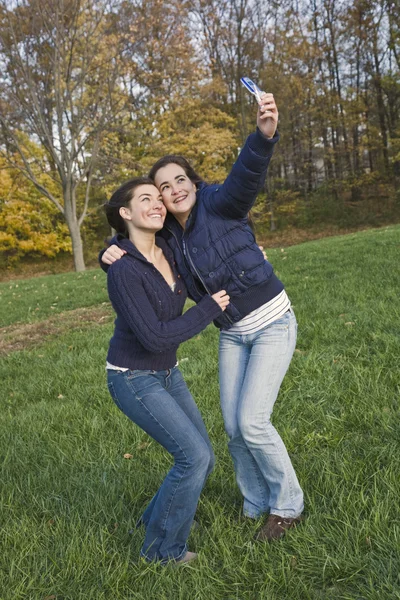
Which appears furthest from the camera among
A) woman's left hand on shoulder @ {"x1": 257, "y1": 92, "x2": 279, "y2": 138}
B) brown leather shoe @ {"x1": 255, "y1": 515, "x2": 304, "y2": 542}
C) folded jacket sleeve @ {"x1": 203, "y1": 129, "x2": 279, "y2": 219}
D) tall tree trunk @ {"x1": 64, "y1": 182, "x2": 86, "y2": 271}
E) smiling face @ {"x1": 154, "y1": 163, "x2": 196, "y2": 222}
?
tall tree trunk @ {"x1": 64, "y1": 182, "x2": 86, "y2": 271}

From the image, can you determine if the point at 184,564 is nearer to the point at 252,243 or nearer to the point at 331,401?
the point at 252,243

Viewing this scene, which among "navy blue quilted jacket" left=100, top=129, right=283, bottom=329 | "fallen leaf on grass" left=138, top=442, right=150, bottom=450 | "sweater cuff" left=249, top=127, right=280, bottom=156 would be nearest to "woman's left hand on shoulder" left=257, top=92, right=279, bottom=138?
"sweater cuff" left=249, top=127, right=280, bottom=156

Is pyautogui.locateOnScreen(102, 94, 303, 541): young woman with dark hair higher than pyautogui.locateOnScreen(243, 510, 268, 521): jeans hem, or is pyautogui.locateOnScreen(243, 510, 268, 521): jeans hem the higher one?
pyautogui.locateOnScreen(102, 94, 303, 541): young woman with dark hair

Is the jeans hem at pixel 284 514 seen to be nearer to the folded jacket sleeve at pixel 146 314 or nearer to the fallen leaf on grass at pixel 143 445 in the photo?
the folded jacket sleeve at pixel 146 314

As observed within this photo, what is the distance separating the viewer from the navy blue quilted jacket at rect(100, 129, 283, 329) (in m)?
2.52

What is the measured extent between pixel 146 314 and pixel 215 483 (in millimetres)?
1363

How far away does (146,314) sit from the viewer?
2.30 meters

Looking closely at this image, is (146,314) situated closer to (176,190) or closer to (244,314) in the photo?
(244,314)

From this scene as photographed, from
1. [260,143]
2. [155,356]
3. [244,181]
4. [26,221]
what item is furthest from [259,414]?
[26,221]

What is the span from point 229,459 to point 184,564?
37.4 inches

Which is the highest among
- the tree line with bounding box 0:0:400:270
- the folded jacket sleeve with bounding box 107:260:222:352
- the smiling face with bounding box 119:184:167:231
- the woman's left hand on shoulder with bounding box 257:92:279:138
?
the tree line with bounding box 0:0:400:270

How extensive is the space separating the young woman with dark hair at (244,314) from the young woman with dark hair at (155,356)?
0.16 m

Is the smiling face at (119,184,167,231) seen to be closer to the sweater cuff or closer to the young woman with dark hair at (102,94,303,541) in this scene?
the young woman with dark hair at (102,94,303,541)

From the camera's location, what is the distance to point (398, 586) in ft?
6.57
